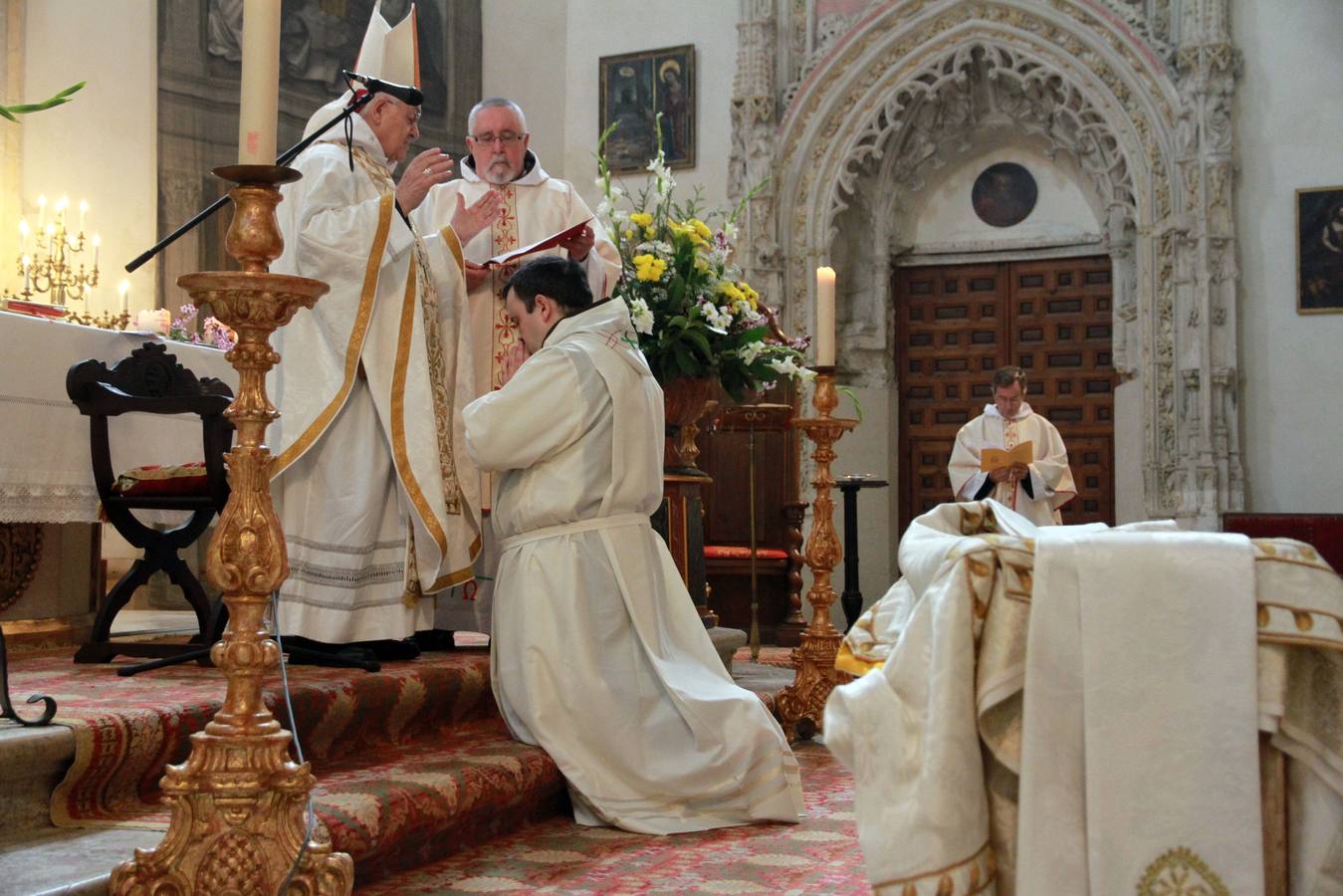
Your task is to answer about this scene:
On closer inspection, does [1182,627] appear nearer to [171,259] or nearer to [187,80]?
[171,259]

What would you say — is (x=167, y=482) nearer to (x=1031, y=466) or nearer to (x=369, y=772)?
(x=369, y=772)

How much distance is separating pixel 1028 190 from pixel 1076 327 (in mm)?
1235

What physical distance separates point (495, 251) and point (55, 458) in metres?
1.64

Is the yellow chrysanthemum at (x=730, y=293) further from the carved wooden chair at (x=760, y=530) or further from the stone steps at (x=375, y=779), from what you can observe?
the carved wooden chair at (x=760, y=530)

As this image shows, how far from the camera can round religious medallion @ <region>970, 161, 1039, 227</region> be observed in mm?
11281

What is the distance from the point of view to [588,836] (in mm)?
3582

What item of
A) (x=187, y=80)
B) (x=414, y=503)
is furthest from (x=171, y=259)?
(x=414, y=503)

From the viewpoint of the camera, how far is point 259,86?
7.32ft

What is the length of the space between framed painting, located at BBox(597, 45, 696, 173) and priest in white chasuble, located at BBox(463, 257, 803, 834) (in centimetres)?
784

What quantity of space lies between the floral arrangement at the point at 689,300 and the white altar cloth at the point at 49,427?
5.87 feet

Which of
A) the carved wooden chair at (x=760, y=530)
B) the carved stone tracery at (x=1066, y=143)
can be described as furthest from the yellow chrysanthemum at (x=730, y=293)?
the carved stone tracery at (x=1066, y=143)

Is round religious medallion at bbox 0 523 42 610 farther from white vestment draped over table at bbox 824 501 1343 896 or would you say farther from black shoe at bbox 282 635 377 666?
white vestment draped over table at bbox 824 501 1343 896

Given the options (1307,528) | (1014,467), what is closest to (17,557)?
(1014,467)

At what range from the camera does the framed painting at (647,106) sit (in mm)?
11492
